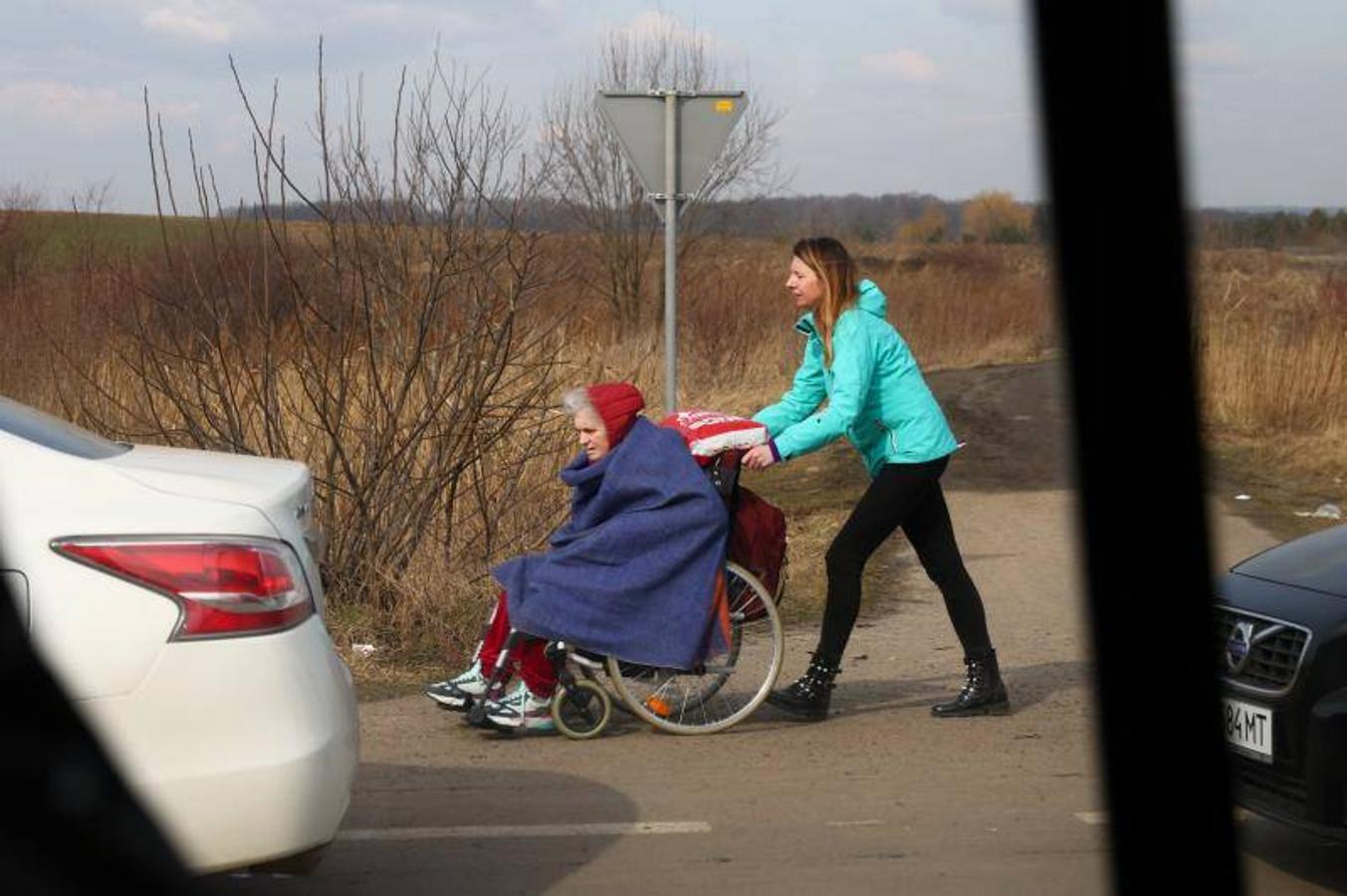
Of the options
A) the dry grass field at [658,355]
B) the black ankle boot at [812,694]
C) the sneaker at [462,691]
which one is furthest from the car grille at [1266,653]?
the dry grass field at [658,355]

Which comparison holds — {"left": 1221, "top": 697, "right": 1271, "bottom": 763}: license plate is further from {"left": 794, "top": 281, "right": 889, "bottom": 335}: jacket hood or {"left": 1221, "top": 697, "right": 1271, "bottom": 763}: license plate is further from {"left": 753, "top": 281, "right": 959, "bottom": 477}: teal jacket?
{"left": 794, "top": 281, "right": 889, "bottom": 335}: jacket hood

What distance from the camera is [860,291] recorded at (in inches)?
305

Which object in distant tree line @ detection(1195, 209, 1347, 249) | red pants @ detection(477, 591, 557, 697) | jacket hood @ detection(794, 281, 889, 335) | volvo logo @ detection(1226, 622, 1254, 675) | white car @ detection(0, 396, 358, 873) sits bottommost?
red pants @ detection(477, 591, 557, 697)

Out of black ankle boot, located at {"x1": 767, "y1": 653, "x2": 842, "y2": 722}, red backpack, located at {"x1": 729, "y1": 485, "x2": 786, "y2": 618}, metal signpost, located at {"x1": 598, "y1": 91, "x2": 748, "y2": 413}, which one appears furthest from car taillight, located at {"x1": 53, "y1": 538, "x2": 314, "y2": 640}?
metal signpost, located at {"x1": 598, "y1": 91, "x2": 748, "y2": 413}

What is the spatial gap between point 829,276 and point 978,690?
178cm

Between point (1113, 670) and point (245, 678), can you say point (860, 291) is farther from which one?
point (245, 678)

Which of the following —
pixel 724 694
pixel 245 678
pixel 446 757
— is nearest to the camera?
pixel 245 678

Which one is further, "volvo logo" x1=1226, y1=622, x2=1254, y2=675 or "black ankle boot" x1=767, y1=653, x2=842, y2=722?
"black ankle boot" x1=767, y1=653, x2=842, y2=722

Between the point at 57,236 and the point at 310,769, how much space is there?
985cm

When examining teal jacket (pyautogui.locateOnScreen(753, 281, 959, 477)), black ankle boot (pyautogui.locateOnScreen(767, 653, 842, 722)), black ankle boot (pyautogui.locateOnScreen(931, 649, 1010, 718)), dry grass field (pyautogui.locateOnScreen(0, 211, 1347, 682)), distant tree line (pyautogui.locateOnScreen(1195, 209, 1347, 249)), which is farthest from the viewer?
distant tree line (pyautogui.locateOnScreen(1195, 209, 1347, 249))

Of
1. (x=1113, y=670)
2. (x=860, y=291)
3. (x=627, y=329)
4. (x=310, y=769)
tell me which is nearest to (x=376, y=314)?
(x=860, y=291)

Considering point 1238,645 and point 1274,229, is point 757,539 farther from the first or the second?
point 1274,229

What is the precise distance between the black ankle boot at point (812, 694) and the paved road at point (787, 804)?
73 millimetres

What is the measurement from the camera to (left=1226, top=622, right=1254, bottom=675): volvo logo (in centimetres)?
562
